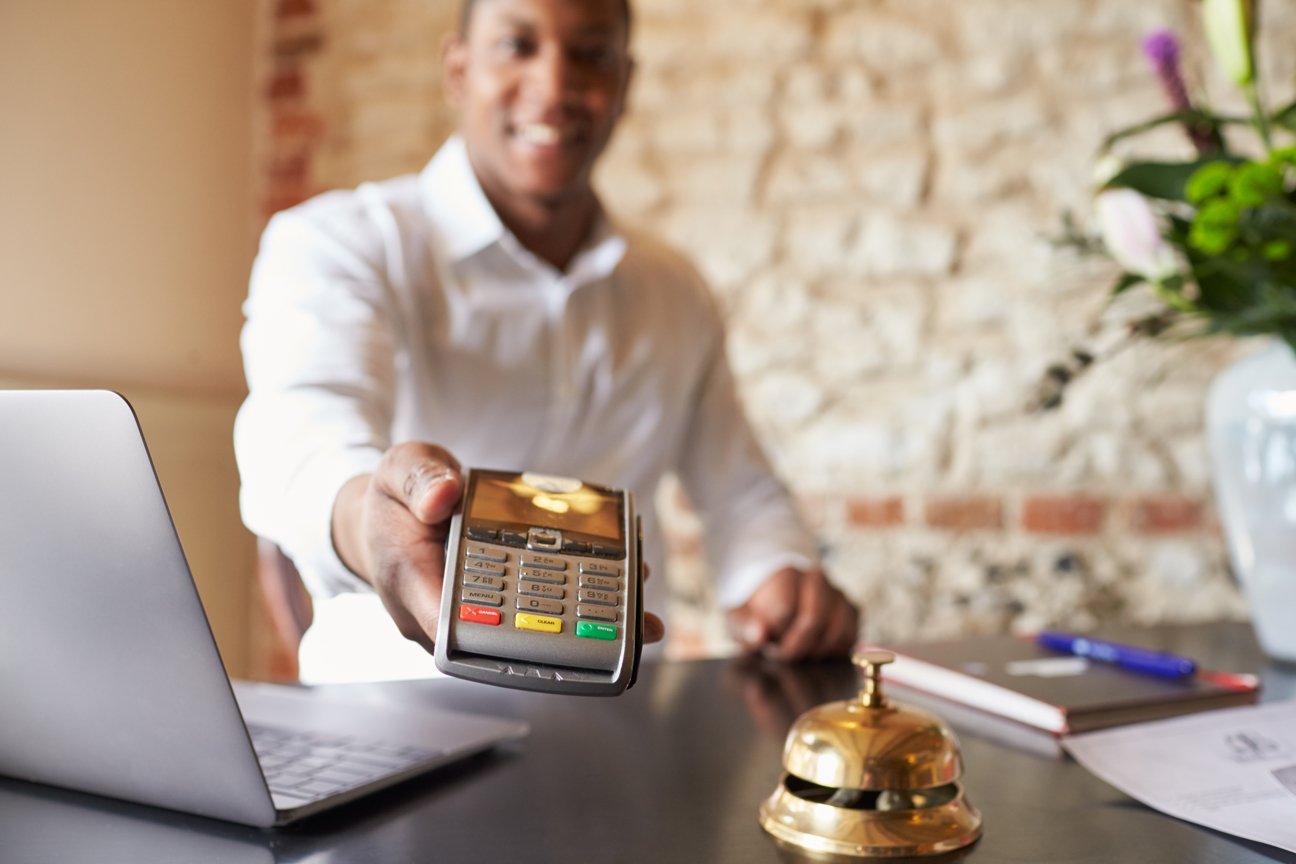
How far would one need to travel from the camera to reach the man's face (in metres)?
1.22

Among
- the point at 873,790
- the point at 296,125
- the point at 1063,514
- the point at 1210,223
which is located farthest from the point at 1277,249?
the point at 296,125

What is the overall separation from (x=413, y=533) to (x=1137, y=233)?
Answer: 2.44ft

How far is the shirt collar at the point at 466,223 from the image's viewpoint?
4.20ft

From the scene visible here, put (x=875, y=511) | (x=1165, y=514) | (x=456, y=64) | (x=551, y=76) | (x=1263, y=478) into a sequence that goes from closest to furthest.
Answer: (x=1263, y=478)
(x=551, y=76)
(x=456, y=64)
(x=1165, y=514)
(x=875, y=511)

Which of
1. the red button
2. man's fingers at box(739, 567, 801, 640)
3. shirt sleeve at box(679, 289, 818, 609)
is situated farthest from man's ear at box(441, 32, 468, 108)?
the red button

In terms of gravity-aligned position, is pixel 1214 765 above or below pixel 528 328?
below

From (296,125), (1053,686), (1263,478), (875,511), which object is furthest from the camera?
(296,125)

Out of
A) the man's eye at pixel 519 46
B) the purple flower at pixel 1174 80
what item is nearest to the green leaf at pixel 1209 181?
the purple flower at pixel 1174 80

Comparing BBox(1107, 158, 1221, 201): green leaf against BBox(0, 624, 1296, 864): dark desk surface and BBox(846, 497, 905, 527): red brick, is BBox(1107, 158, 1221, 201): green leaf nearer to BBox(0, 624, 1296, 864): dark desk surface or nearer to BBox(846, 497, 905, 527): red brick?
BBox(0, 624, 1296, 864): dark desk surface

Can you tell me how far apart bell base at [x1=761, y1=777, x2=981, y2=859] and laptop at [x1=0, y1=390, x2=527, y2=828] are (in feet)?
0.68

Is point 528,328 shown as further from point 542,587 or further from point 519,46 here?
point 542,587

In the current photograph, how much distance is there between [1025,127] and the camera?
1761 millimetres

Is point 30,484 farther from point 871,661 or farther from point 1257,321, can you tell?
point 1257,321

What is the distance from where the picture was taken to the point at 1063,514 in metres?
1.72
